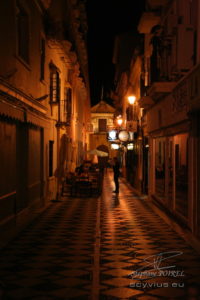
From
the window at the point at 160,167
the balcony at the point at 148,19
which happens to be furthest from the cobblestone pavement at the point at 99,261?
the balcony at the point at 148,19

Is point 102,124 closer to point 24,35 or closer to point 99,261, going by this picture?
point 24,35

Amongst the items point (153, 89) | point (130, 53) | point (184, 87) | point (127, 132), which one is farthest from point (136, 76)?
point (130, 53)

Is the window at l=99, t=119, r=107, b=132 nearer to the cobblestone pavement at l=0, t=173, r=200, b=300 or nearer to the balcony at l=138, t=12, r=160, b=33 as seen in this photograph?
the balcony at l=138, t=12, r=160, b=33

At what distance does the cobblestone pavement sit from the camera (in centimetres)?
626

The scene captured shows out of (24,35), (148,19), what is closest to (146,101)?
(148,19)

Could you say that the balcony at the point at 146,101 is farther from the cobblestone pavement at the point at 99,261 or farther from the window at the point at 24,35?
the window at the point at 24,35

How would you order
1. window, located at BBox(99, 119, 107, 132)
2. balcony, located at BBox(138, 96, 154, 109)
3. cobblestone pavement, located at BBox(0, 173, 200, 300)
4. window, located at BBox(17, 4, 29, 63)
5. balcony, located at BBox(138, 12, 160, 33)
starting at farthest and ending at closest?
window, located at BBox(99, 119, 107, 132), balcony, located at BBox(138, 96, 154, 109), balcony, located at BBox(138, 12, 160, 33), window, located at BBox(17, 4, 29, 63), cobblestone pavement, located at BBox(0, 173, 200, 300)

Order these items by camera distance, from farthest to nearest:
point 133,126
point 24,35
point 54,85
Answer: point 133,126, point 54,85, point 24,35

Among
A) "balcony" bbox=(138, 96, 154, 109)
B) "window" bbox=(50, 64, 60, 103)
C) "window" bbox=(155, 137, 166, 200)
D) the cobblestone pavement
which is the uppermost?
"window" bbox=(50, 64, 60, 103)

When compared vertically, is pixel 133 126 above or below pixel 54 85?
below

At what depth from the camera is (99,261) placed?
26.3ft

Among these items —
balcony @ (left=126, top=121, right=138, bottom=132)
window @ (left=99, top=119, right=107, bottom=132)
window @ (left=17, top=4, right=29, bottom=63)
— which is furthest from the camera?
window @ (left=99, top=119, right=107, bottom=132)

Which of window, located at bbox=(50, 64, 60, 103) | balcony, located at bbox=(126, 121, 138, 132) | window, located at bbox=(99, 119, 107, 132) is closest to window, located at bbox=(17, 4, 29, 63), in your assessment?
window, located at bbox=(50, 64, 60, 103)

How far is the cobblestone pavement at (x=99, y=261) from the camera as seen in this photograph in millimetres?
6258
